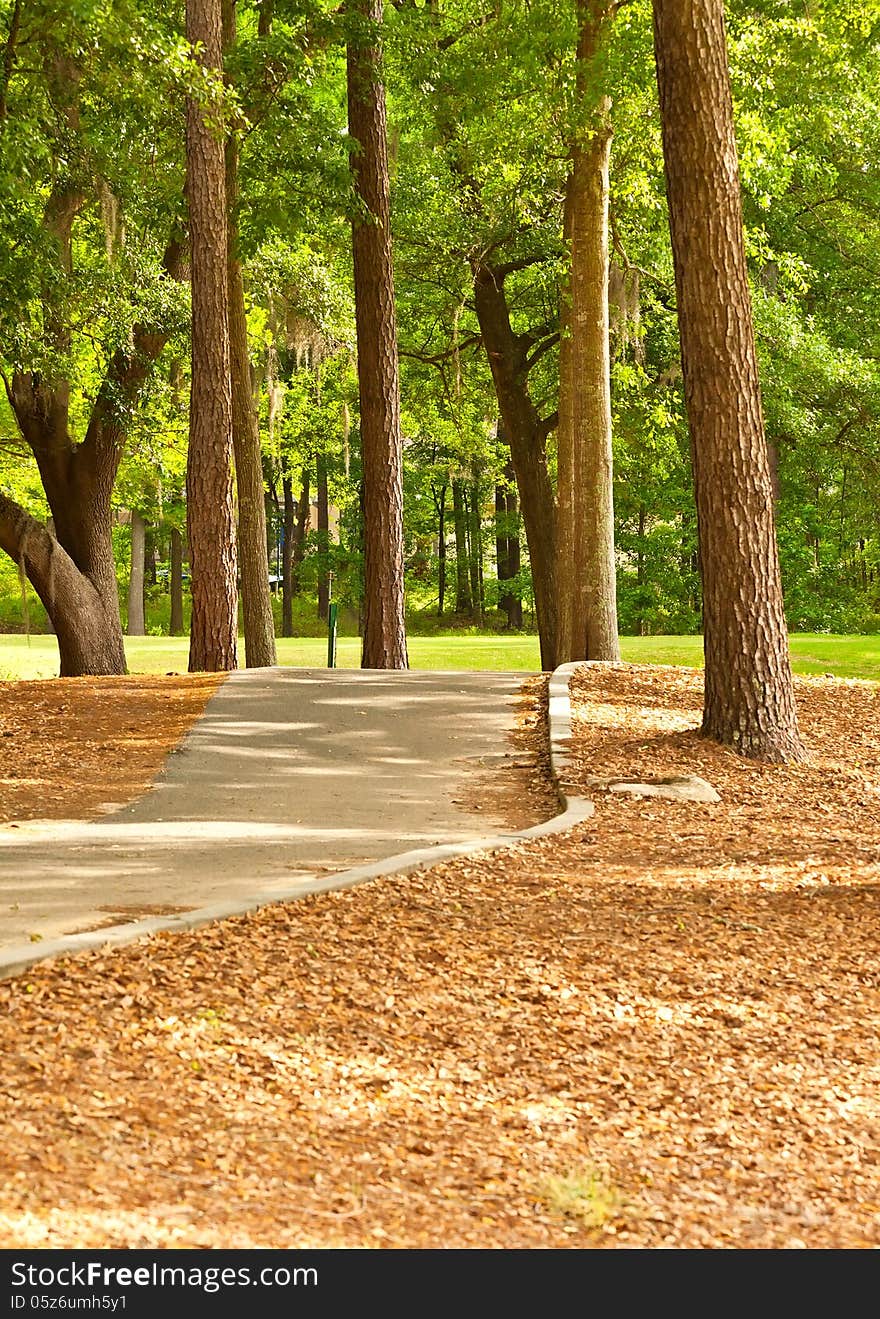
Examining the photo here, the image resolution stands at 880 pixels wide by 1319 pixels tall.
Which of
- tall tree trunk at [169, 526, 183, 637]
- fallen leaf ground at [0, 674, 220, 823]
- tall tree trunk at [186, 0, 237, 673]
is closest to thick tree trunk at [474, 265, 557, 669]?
tall tree trunk at [186, 0, 237, 673]

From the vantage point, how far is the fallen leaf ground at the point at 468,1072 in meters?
3.21

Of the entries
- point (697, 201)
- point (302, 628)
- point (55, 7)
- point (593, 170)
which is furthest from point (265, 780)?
point (302, 628)

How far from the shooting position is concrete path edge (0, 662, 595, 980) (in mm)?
4691

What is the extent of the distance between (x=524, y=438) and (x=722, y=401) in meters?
11.4

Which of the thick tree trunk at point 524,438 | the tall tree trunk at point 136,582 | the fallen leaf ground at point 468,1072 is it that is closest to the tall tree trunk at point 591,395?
the thick tree trunk at point 524,438

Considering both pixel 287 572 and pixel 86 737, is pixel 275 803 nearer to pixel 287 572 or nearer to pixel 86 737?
pixel 86 737

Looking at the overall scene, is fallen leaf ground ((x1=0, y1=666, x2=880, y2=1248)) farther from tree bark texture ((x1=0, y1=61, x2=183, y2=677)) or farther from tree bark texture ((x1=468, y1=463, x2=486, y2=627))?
tree bark texture ((x1=468, y1=463, x2=486, y2=627))

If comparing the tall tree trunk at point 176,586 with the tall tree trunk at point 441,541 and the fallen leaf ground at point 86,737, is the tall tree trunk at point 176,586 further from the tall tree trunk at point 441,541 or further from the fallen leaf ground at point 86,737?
the fallen leaf ground at point 86,737

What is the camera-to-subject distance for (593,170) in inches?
596

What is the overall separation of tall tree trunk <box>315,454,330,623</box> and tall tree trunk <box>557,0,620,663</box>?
2546 centimetres

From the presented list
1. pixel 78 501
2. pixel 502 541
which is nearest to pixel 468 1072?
pixel 78 501

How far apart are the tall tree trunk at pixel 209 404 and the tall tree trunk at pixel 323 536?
25.3 m

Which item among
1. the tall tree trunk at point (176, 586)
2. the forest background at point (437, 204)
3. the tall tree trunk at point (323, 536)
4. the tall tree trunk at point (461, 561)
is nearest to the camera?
the forest background at point (437, 204)

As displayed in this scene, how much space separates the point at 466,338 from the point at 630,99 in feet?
24.0
